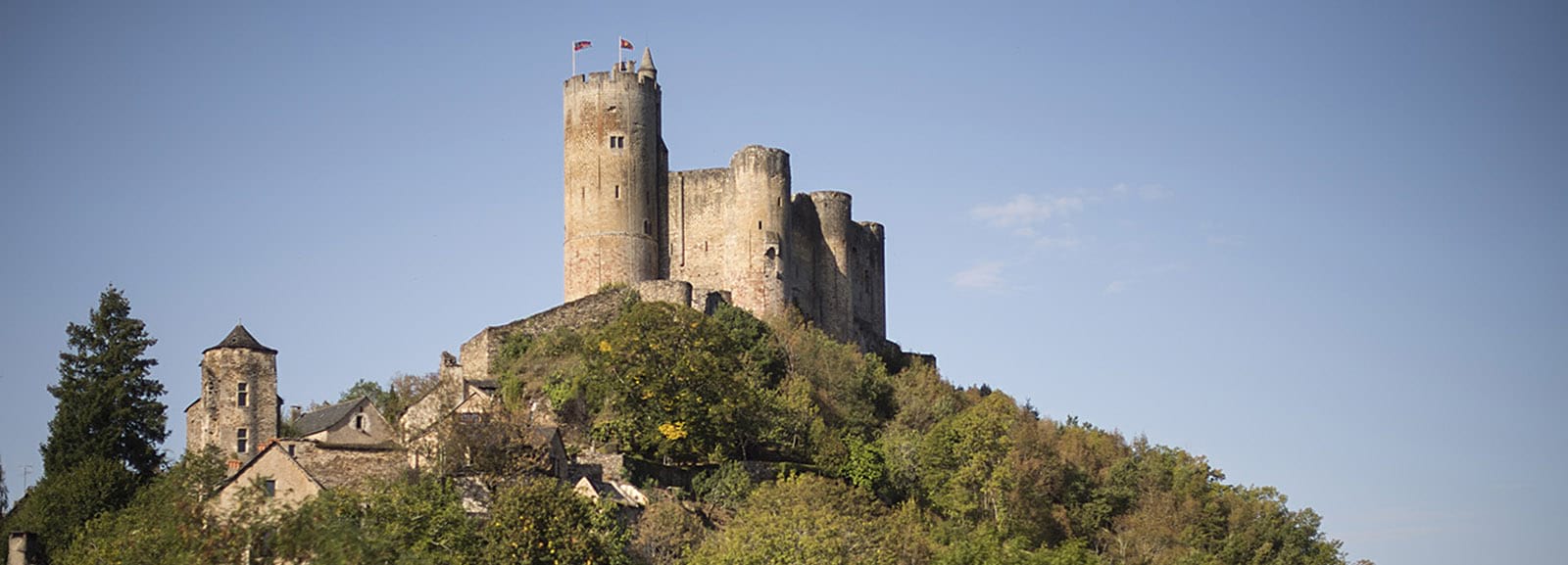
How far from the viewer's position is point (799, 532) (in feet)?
198

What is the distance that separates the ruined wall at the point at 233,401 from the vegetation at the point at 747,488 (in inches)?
67.8

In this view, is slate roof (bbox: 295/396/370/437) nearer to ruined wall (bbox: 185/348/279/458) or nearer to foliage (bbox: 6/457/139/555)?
ruined wall (bbox: 185/348/279/458)

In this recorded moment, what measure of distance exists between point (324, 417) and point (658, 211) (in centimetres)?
1620

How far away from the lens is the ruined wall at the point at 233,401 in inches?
2653

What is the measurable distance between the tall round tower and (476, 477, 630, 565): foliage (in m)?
20.4

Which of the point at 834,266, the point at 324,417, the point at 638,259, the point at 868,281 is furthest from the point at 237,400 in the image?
the point at 868,281

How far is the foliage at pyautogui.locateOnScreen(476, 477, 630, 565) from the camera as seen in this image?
57.7 meters

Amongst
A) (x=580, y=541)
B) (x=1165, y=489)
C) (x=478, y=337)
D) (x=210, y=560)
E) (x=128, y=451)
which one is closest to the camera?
(x=210, y=560)

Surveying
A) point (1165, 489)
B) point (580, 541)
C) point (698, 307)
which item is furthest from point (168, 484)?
point (1165, 489)

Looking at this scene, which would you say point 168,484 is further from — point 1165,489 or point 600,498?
point 1165,489

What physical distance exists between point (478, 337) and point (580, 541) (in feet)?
58.6

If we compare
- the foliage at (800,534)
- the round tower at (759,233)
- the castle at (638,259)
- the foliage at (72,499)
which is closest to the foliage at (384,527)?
the foliage at (800,534)

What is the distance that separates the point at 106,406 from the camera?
69250 millimetres

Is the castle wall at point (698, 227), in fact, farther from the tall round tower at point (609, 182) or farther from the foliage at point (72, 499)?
the foliage at point (72, 499)
